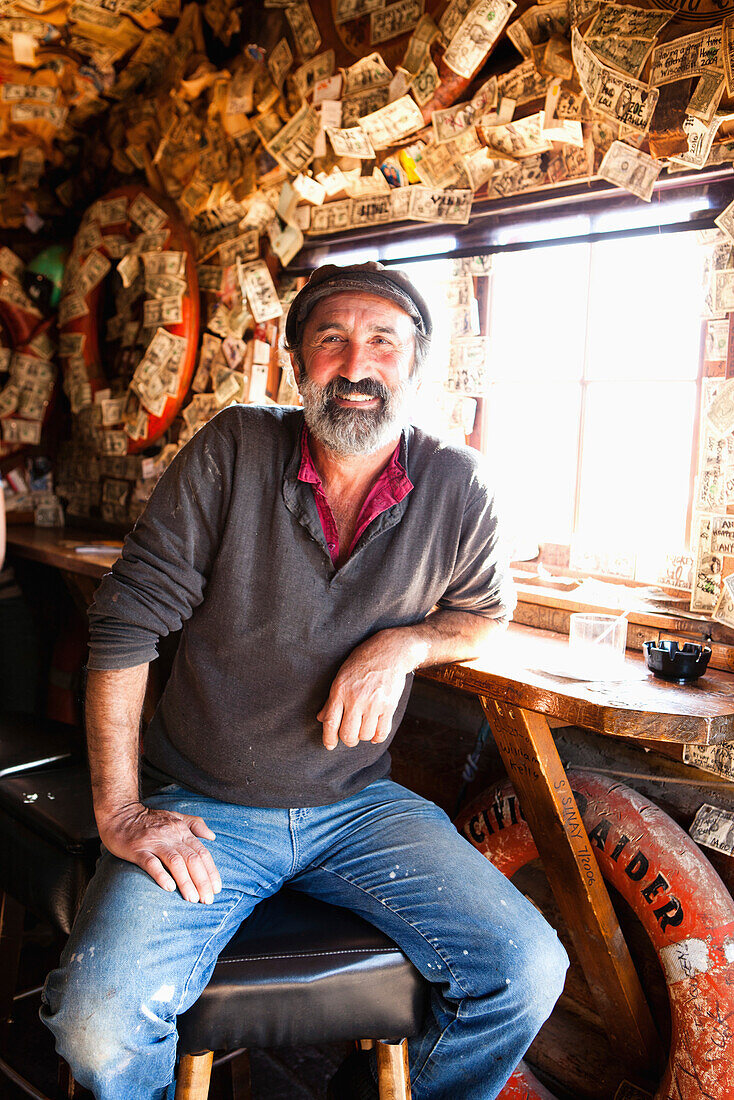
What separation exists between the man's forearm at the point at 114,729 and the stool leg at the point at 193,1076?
0.42m

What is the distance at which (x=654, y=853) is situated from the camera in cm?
168

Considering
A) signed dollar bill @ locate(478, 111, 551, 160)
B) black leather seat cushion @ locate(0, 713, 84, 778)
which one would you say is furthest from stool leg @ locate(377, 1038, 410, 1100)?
signed dollar bill @ locate(478, 111, 551, 160)

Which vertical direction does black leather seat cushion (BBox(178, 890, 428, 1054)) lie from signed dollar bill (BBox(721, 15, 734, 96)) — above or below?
below

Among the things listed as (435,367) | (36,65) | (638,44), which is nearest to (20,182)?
(36,65)

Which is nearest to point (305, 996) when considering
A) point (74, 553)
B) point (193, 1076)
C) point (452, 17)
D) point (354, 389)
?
point (193, 1076)

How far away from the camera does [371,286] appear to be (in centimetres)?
174

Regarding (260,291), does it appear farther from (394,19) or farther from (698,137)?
(698,137)

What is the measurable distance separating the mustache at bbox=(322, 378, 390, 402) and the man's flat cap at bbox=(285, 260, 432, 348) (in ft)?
0.61

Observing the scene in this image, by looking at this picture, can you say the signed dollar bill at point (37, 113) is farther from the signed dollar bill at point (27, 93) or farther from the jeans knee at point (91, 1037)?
the jeans knee at point (91, 1037)

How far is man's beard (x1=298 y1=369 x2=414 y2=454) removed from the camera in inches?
65.7

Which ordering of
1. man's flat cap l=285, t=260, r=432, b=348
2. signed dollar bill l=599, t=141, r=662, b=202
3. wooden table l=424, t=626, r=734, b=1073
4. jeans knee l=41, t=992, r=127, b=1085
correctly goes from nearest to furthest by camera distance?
jeans knee l=41, t=992, r=127, b=1085, wooden table l=424, t=626, r=734, b=1073, man's flat cap l=285, t=260, r=432, b=348, signed dollar bill l=599, t=141, r=662, b=202

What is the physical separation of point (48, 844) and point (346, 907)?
560 millimetres

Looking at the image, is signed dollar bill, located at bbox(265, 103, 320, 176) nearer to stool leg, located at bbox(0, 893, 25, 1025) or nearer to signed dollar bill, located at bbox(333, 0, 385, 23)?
signed dollar bill, located at bbox(333, 0, 385, 23)

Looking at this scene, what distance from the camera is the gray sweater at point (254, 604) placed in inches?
61.4
